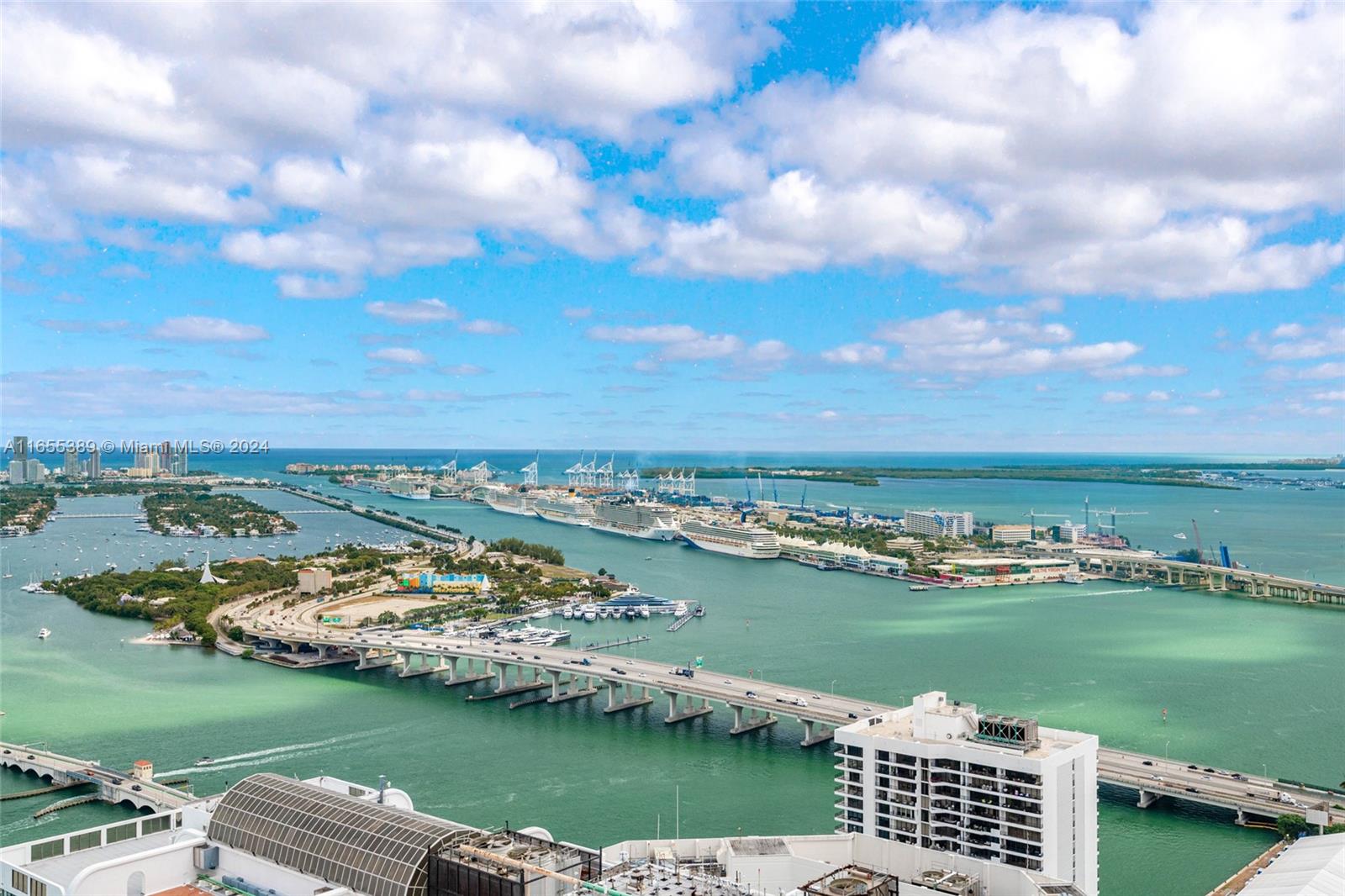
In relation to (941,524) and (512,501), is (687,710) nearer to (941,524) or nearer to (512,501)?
(941,524)

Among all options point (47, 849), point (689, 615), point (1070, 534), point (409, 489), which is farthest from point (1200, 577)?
point (409, 489)

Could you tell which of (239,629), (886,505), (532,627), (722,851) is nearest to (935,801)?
(722,851)

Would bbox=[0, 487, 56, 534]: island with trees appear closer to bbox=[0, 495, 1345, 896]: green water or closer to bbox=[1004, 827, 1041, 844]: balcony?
bbox=[0, 495, 1345, 896]: green water

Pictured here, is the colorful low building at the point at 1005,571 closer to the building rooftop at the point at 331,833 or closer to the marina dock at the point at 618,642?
the marina dock at the point at 618,642

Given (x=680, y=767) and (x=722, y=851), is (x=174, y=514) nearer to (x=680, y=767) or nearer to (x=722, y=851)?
(x=680, y=767)

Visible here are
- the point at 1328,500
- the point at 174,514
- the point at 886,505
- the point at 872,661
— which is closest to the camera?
the point at 872,661

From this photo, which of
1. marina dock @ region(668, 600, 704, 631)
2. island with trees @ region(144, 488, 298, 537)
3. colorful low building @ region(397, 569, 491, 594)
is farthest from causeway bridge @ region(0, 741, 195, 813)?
island with trees @ region(144, 488, 298, 537)
